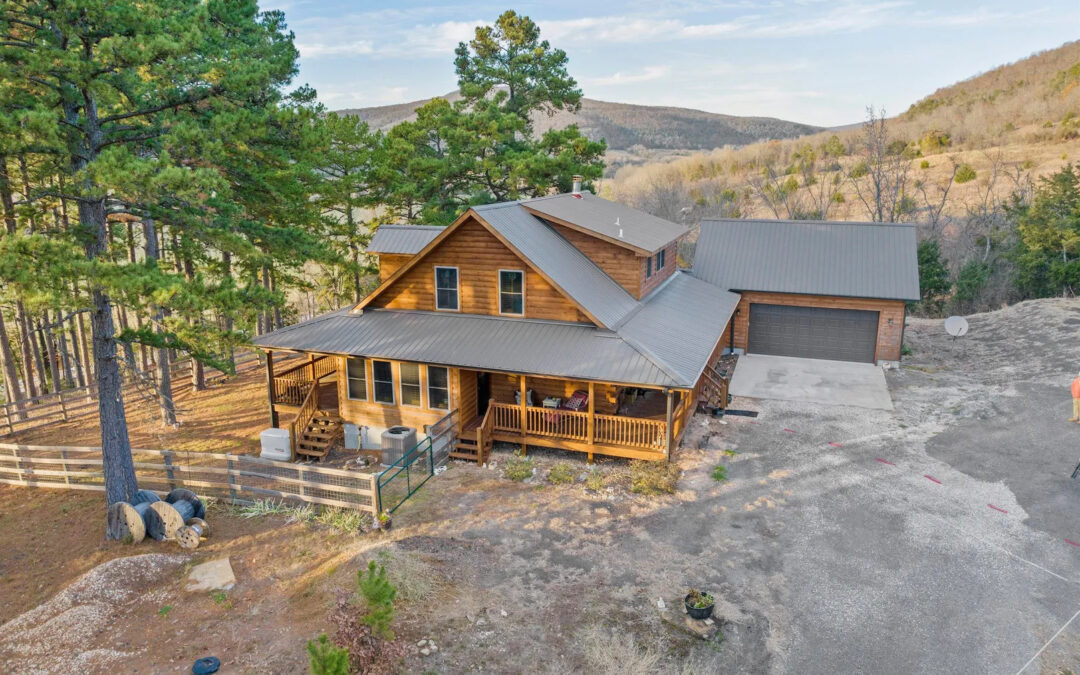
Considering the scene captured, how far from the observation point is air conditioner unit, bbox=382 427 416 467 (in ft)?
52.3

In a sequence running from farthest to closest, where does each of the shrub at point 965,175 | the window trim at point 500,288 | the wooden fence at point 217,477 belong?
the shrub at point 965,175 < the window trim at point 500,288 < the wooden fence at point 217,477

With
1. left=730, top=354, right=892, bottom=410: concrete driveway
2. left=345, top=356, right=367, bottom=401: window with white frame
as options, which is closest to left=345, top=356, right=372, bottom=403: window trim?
left=345, top=356, right=367, bottom=401: window with white frame

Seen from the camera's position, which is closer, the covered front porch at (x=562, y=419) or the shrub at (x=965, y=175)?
the covered front porch at (x=562, y=419)

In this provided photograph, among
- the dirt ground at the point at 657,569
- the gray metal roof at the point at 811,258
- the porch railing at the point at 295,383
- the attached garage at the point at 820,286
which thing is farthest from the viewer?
the gray metal roof at the point at 811,258

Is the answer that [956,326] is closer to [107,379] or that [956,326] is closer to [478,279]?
[478,279]

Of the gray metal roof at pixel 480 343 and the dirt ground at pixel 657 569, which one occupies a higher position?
the gray metal roof at pixel 480 343

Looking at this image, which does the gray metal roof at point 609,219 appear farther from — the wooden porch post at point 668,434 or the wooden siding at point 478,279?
the wooden porch post at point 668,434

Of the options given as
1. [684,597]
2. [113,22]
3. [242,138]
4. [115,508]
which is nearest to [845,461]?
[684,597]

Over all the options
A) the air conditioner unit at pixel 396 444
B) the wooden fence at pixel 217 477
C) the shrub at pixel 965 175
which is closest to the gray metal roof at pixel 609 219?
the air conditioner unit at pixel 396 444

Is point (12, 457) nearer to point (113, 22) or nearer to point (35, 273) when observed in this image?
point (35, 273)

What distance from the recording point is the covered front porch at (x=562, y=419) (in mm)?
15961

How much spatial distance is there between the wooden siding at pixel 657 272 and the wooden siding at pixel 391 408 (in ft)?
21.6

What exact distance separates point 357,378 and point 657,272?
10792 millimetres

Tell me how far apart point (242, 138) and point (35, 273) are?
4.23 m
